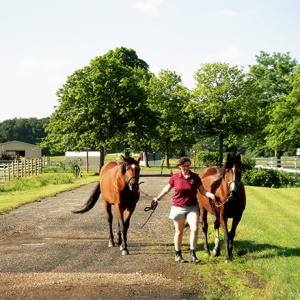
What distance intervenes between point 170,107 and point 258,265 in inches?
1998

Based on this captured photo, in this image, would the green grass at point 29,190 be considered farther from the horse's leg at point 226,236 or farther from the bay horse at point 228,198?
the horse's leg at point 226,236

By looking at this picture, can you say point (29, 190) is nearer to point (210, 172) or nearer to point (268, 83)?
point (210, 172)

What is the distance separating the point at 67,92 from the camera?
148ft

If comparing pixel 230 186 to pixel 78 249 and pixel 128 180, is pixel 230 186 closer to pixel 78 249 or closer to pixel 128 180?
pixel 128 180

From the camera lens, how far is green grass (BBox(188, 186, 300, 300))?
22.6 ft

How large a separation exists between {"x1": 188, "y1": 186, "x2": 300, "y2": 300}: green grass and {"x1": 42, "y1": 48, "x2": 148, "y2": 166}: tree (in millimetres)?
29218

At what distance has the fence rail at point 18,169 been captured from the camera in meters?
36.5

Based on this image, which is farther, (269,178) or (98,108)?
(98,108)

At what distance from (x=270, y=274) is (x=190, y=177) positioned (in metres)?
2.31

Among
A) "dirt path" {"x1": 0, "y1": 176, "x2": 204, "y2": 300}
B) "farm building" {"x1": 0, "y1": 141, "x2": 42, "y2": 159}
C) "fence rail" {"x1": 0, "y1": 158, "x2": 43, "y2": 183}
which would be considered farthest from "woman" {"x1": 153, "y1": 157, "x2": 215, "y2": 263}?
"farm building" {"x1": 0, "y1": 141, "x2": 42, "y2": 159}

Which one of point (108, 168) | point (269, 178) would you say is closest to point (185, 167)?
point (108, 168)

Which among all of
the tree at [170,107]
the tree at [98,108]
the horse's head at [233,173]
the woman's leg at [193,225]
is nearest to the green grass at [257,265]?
the woman's leg at [193,225]

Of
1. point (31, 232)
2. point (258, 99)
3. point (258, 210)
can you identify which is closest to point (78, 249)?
point (31, 232)

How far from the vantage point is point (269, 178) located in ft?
103
